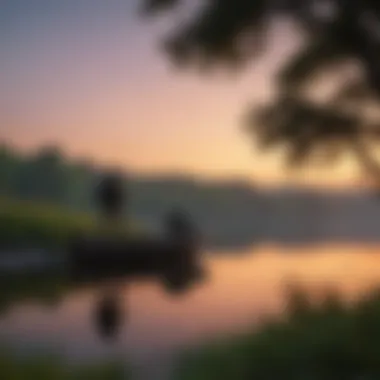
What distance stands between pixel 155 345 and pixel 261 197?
0.90ft

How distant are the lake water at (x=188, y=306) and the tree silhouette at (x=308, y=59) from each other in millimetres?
158

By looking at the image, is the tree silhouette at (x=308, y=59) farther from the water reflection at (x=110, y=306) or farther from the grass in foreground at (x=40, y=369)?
the grass in foreground at (x=40, y=369)

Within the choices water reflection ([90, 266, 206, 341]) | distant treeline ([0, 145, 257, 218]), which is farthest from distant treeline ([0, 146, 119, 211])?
water reflection ([90, 266, 206, 341])

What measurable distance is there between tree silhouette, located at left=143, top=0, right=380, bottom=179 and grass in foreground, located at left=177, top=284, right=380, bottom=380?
24 cm

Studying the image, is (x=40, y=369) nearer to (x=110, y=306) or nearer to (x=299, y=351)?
(x=110, y=306)

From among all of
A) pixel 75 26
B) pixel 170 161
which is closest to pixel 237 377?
pixel 170 161

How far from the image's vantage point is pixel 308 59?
3.63 feet

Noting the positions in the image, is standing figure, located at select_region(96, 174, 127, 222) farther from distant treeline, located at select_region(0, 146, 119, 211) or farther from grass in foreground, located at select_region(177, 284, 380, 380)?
grass in foreground, located at select_region(177, 284, 380, 380)

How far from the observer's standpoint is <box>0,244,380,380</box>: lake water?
1031mm

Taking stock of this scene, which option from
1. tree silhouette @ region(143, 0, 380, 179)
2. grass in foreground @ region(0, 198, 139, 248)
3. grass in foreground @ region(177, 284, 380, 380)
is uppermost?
tree silhouette @ region(143, 0, 380, 179)

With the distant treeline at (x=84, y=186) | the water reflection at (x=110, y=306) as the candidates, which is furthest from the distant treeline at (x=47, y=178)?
the water reflection at (x=110, y=306)

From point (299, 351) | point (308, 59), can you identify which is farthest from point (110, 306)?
point (308, 59)

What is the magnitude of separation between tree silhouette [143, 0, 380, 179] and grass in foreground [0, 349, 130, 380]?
428 millimetres

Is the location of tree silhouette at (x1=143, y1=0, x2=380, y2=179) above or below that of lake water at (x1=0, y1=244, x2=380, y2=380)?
above
